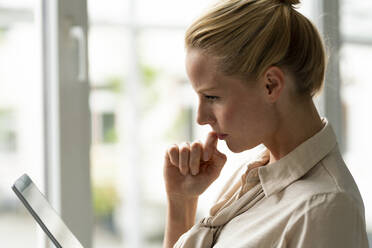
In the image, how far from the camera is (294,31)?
105 centimetres

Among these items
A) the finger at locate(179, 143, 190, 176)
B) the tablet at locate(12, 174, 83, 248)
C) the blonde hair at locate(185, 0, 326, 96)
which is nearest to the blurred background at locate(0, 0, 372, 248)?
the blonde hair at locate(185, 0, 326, 96)

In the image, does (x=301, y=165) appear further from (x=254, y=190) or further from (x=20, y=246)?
(x=20, y=246)

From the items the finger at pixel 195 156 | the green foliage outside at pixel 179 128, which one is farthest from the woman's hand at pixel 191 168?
the green foliage outside at pixel 179 128

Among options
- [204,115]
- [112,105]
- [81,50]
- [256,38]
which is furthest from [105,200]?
[256,38]

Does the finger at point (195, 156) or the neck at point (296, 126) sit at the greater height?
the neck at point (296, 126)

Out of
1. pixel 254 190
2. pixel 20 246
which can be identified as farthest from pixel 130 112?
pixel 254 190

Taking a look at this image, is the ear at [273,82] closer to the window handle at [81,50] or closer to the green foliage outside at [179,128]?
the window handle at [81,50]

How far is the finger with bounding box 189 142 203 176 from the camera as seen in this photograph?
4.06 ft

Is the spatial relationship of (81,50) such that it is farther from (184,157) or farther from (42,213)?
(42,213)

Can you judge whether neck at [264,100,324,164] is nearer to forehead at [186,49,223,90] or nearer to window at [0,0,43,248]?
forehead at [186,49,223,90]

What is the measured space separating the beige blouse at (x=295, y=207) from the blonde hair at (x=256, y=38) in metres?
0.14

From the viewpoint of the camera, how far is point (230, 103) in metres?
1.06

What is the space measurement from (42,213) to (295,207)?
1.38 ft

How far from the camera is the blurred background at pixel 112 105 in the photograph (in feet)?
5.25
